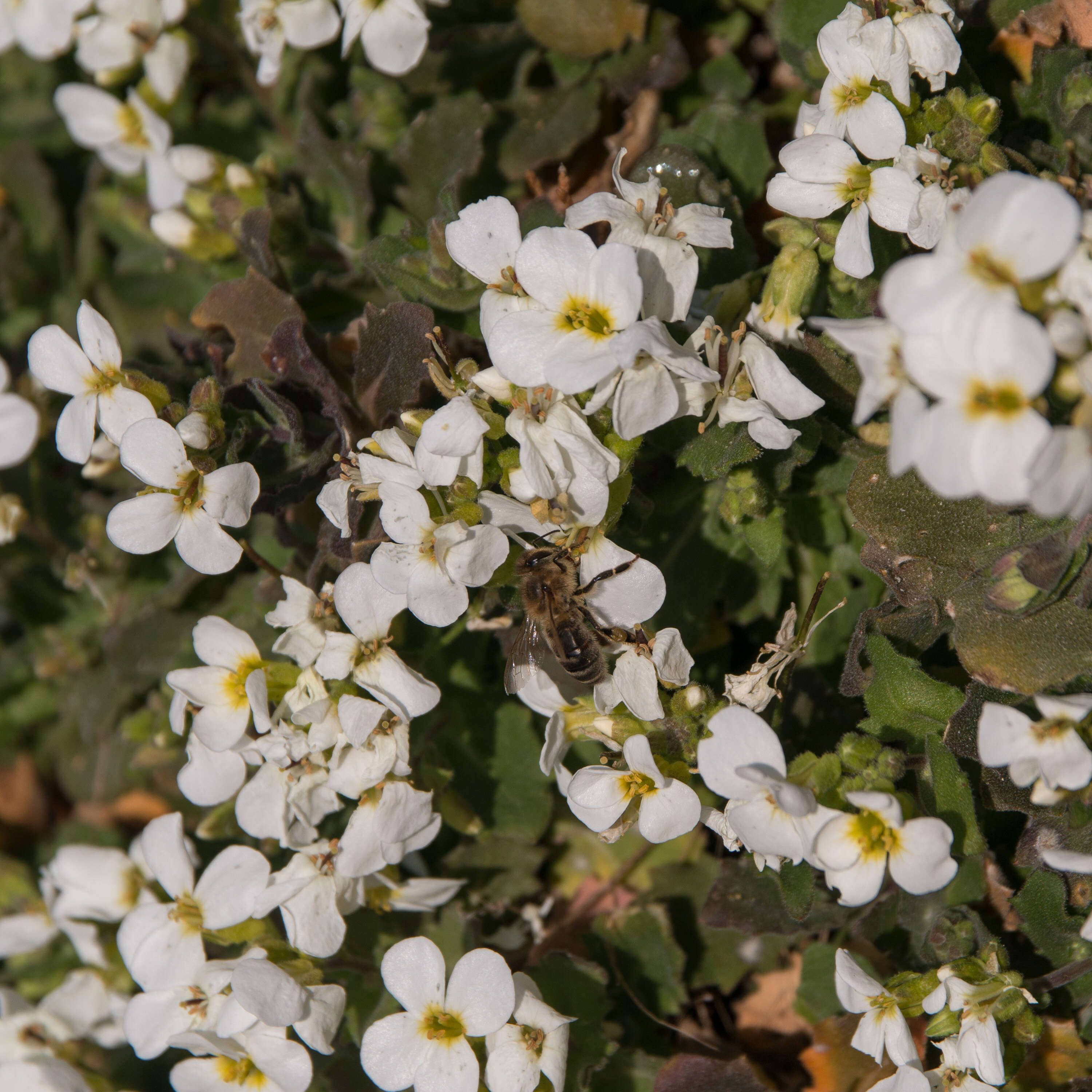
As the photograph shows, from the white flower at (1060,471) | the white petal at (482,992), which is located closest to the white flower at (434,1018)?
the white petal at (482,992)

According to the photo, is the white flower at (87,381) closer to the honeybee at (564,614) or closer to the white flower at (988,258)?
the honeybee at (564,614)

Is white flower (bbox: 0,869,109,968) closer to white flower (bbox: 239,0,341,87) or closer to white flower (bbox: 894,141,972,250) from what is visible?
white flower (bbox: 239,0,341,87)

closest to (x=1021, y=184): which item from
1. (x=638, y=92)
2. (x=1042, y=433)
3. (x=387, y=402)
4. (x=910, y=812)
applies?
(x=1042, y=433)

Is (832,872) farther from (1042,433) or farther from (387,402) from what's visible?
(387,402)

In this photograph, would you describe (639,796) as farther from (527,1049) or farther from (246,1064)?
(246,1064)

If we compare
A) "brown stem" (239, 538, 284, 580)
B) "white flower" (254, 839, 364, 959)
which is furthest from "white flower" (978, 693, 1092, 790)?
"brown stem" (239, 538, 284, 580)

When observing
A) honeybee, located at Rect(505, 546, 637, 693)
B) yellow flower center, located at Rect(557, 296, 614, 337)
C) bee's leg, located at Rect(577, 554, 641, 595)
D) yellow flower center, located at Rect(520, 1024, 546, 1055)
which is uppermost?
yellow flower center, located at Rect(557, 296, 614, 337)
